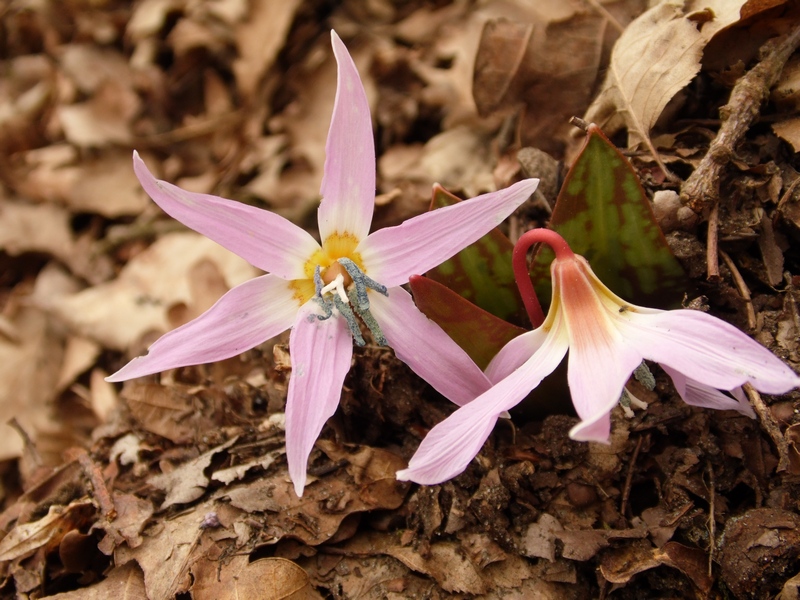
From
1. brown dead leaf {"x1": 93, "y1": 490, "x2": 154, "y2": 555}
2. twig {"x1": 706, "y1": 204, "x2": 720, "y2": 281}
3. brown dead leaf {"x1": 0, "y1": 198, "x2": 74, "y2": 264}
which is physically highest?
twig {"x1": 706, "y1": 204, "x2": 720, "y2": 281}

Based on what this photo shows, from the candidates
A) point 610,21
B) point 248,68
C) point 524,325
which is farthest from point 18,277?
point 610,21

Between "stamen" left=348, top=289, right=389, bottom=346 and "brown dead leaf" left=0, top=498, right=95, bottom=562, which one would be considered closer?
"stamen" left=348, top=289, right=389, bottom=346

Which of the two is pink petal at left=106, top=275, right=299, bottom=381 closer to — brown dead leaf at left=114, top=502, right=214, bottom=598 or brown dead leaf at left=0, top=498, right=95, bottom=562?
brown dead leaf at left=114, top=502, right=214, bottom=598

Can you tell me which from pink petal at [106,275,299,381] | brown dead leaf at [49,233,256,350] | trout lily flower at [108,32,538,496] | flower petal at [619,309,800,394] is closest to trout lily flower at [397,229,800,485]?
flower petal at [619,309,800,394]

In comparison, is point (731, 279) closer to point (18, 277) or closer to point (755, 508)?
point (755, 508)

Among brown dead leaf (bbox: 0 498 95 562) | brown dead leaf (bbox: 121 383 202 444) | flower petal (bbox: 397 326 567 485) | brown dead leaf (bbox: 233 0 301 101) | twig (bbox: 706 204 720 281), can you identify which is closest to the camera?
flower petal (bbox: 397 326 567 485)

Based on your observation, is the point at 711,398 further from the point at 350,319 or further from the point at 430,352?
the point at 350,319

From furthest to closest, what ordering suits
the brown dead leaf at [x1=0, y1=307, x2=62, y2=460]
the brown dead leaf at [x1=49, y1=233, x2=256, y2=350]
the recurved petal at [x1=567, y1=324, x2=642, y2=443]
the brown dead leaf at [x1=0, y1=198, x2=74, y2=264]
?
the brown dead leaf at [x1=0, y1=198, x2=74, y2=264], the brown dead leaf at [x1=49, y1=233, x2=256, y2=350], the brown dead leaf at [x1=0, y1=307, x2=62, y2=460], the recurved petal at [x1=567, y1=324, x2=642, y2=443]
